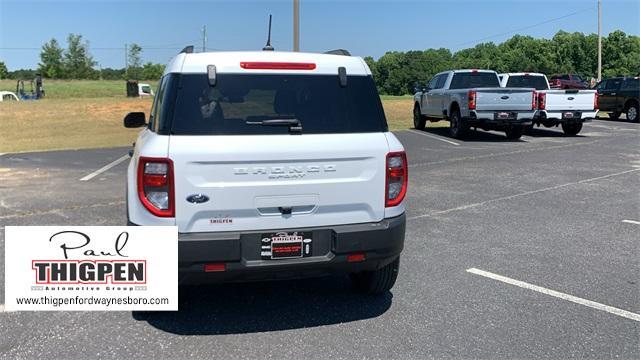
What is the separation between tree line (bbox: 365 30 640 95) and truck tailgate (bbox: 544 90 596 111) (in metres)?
55.9

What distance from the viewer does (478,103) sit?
15930 mm

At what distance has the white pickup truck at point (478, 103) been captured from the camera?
52.5ft

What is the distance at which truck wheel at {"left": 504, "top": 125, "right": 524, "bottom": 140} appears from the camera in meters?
17.4

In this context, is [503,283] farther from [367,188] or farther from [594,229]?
[594,229]

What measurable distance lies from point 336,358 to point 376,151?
1.31 metres

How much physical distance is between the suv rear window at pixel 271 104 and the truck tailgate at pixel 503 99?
12.7m

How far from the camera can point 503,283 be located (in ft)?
15.7

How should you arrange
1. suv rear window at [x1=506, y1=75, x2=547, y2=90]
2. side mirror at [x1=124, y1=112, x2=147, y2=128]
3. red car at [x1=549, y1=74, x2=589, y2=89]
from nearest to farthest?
1. side mirror at [x1=124, y1=112, x2=147, y2=128]
2. suv rear window at [x1=506, y1=75, x2=547, y2=90]
3. red car at [x1=549, y1=74, x2=589, y2=89]

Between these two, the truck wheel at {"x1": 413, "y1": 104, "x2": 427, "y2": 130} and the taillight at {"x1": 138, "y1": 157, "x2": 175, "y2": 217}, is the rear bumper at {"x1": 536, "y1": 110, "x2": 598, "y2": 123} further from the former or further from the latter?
the taillight at {"x1": 138, "y1": 157, "x2": 175, "y2": 217}

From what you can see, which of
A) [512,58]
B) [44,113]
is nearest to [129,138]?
[44,113]

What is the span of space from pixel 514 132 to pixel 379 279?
48.2 feet

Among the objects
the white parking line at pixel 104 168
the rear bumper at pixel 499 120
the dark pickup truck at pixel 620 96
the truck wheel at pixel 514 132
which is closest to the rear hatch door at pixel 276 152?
the white parking line at pixel 104 168

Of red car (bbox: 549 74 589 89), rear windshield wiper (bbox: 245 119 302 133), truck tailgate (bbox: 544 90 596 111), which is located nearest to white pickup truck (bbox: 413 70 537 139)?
truck tailgate (bbox: 544 90 596 111)

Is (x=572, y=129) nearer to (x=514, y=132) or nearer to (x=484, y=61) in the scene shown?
(x=514, y=132)
